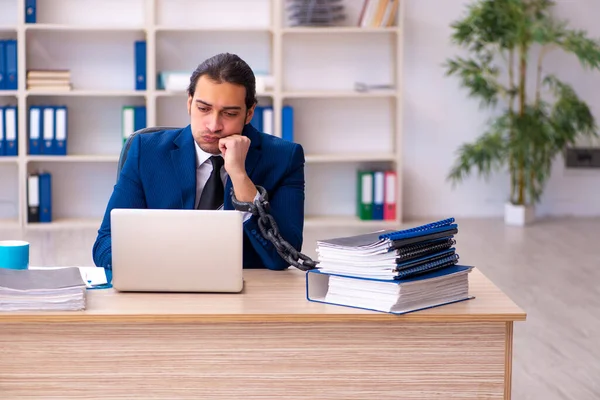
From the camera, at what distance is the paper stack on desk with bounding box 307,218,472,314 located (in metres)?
1.84

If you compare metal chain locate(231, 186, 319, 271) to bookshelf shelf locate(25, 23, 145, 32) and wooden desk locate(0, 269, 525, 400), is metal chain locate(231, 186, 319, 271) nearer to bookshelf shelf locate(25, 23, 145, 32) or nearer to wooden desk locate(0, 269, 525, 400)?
wooden desk locate(0, 269, 525, 400)

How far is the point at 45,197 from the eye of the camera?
6297 millimetres

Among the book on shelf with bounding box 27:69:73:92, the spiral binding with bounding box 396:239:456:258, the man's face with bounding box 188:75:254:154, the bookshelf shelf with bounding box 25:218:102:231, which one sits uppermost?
the book on shelf with bounding box 27:69:73:92

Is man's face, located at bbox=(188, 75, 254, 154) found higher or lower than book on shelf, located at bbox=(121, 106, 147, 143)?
lower

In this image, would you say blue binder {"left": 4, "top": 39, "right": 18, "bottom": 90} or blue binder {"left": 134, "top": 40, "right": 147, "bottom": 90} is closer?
blue binder {"left": 4, "top": 39, "right": 18, "bottom": 90}

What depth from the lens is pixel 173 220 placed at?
1896mm

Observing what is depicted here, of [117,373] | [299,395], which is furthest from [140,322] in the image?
[299,395]

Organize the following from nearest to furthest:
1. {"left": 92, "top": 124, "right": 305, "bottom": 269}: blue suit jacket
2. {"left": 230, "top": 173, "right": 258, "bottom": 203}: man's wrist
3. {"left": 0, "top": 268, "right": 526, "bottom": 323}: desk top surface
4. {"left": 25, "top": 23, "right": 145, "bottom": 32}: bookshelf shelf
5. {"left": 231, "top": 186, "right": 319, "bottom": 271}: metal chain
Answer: {"left": 0, "top": 268, "right": 526, "bottom": 323}: desk top surface, {"left": 231, "top": 186, "right": 319, "bottom": 271}: metal chain, {"left": 230, "top": 173, "right": 258, "bottom": 203}: man's wrist, {"left": 92, "top": 124, "right": 305, "bottom": 269}: blue suit jacket, {"left": 25, "top": 23, "right": 145, "bottom": 32}: bookshelf shelf

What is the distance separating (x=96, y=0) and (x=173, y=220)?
489 centimetres

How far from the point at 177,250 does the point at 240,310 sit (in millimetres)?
190

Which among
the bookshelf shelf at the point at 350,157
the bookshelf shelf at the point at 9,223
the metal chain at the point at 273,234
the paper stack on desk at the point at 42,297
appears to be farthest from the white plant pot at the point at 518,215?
the paper stack on desk at the point at 42,297

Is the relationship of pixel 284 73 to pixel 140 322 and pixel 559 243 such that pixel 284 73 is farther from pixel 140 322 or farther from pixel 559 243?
pixel 140 322

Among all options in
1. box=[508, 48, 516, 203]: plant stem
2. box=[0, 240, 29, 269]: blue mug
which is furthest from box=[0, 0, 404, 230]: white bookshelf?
box=[0, 240, 29, 269]: blue mug

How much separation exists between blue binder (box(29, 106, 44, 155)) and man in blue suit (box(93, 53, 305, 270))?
3874 mm
